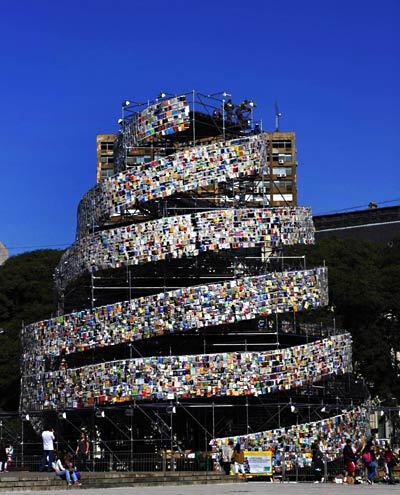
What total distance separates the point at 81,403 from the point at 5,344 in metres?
15.0

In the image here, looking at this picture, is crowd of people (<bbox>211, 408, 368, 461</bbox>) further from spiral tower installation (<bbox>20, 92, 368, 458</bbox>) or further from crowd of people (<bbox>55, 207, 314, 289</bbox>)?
crowd of people (<bbox>55, 207, 314, 289</bbox>)

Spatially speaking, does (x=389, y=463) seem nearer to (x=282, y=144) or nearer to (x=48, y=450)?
(x=48, y=450)

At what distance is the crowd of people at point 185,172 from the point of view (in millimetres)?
40500

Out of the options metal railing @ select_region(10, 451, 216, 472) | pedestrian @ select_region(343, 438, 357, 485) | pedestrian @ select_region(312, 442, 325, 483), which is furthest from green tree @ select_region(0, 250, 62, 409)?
pedestrian @ select_region(343, 438, 357, 485)

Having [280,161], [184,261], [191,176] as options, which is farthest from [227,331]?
[280,161]

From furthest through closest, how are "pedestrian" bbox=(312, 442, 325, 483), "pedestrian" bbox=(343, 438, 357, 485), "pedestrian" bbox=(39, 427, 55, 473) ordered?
"pedestrian" bbox=(312, 442, 325, 483) < "pedestrian" bbox=(343, 438, 357, 485) < "pedestrian" bbox=(39, 427, 55, 473)

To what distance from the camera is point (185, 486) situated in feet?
99.2

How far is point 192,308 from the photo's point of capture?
38.9 meters

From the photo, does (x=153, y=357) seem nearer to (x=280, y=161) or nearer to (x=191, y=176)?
(x=191, y=176)

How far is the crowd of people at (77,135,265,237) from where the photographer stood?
1594 inches

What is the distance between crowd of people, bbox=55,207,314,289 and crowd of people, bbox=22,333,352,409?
3503 mm

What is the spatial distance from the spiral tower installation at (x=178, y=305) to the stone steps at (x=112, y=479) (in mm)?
5589

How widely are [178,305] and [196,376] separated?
234cm

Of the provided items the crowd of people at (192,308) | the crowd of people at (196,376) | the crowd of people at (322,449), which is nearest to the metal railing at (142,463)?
the crowd of people at (322,449)
